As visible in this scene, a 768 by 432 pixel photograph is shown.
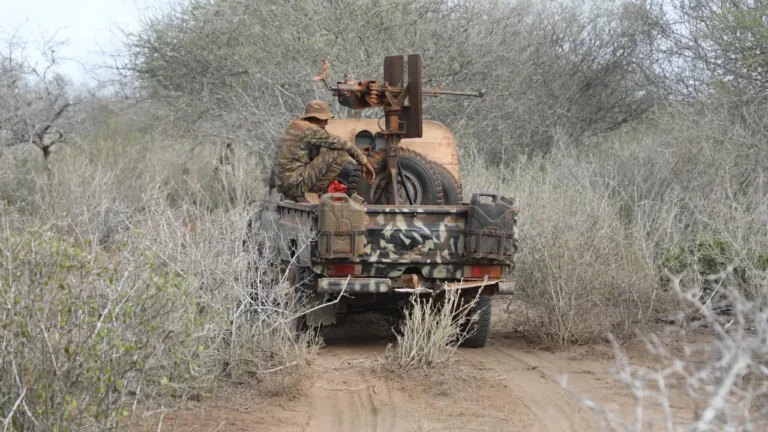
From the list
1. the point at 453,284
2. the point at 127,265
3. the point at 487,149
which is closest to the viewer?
the point at 127,265

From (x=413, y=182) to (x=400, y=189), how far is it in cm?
14

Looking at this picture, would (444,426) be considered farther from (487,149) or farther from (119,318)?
(487,149)

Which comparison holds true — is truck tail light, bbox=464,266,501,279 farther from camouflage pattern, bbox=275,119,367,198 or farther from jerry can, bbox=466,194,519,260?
camouflage pattern, bbox=275,119,367,198

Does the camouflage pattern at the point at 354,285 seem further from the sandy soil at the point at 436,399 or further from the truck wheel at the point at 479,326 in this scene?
the truck wheel at the point at 479,326

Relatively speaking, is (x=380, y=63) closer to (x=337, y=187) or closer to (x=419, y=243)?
(x=337, y=187)

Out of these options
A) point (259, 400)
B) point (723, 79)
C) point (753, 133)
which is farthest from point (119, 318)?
point (723, 79)

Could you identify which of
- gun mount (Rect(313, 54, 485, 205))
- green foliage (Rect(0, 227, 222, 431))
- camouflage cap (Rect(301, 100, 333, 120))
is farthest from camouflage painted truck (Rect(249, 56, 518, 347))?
green foliage (Rect(0, 227, 222, 431))

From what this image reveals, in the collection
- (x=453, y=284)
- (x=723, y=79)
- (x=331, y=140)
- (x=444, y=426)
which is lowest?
(x=444, y=426)

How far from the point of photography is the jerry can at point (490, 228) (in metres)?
8.44

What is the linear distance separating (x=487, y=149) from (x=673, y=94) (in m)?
3.32

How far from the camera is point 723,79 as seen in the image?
15242mm

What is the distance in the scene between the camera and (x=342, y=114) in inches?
643

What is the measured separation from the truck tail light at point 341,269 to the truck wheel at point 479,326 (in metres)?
1.07

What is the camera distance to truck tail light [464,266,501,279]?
8.61 meters
